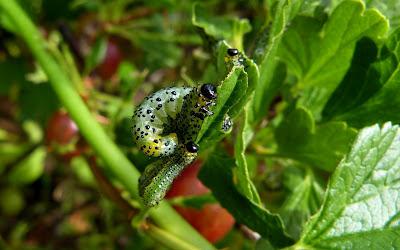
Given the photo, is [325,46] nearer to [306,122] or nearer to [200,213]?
[306,122]

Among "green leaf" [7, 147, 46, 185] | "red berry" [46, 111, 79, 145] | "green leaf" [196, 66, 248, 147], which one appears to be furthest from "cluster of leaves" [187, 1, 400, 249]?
"green leaf" [7, 147, 46, 185]

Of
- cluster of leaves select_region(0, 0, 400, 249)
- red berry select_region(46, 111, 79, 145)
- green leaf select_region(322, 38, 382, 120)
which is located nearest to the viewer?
cluster of leaves select_region(0, 0, 400, 249)

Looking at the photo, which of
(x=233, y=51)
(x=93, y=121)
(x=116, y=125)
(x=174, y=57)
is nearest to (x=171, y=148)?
(x=233, y=51)

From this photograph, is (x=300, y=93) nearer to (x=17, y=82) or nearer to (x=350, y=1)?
(x=350, y=1)

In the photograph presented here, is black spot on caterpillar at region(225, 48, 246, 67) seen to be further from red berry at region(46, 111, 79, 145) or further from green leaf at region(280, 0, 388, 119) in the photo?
red berry at region(46, 111, 79, 145)

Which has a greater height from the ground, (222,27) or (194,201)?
(222,27)

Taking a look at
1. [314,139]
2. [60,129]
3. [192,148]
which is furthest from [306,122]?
[60,129]
